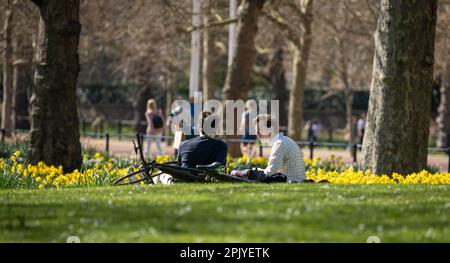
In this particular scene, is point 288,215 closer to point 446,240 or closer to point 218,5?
point 446,240

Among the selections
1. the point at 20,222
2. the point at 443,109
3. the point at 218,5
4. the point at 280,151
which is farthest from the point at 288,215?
the point at 443,109

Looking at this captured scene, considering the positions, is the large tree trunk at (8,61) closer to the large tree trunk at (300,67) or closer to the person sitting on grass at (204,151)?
the large tree trunk at (300,67)

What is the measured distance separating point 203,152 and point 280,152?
99 centimetres

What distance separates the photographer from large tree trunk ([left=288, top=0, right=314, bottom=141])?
29.2m

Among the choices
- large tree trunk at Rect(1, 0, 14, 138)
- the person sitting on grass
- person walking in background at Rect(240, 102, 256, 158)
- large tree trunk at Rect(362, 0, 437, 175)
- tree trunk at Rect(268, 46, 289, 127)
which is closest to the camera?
the person sitting on grass

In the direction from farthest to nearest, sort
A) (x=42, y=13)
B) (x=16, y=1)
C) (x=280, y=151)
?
(x=16, y=1)
(x=42, y=13)
(x=280, y=151)

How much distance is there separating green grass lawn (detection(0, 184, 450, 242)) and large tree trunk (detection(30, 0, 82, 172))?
5.78 m

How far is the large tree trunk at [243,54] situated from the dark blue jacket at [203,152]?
34.5 feet

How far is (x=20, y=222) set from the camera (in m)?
9.11

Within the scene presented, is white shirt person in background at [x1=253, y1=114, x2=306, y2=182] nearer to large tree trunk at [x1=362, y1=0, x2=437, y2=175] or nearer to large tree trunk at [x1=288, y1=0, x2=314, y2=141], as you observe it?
large tree trunk at [x1=362, y1=0, x2=437, y2=175]

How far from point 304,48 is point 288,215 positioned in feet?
68.5

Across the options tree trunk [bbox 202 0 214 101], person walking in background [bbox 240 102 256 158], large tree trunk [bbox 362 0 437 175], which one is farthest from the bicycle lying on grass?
tree trunk [bbox 202 0 214 101]

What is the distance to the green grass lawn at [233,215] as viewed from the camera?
27.0 feet

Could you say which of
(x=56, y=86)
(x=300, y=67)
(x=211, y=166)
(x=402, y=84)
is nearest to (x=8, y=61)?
(x=300, y=67)
